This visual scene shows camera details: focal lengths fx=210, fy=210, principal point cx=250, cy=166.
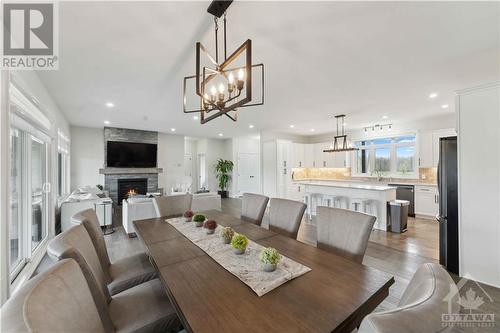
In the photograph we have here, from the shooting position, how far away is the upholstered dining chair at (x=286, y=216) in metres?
2.12

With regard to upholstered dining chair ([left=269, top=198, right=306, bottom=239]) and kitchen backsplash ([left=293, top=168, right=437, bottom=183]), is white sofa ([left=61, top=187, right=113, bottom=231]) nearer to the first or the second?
upholstered dining chair ([left=269, top=198, right=306, bottom=239])

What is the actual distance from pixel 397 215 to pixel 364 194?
73cm

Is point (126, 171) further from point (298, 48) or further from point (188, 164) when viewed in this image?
point (298, 48)

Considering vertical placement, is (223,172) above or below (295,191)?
above

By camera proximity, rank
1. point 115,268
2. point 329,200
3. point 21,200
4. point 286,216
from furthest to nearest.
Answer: point 329,200 → point 21,200 → point 286,216 → point 115,268

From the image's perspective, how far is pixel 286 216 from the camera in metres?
2.22

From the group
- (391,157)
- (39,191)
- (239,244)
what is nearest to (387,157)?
(391,157)

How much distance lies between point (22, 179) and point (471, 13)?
214 inches

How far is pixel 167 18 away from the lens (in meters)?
1.87

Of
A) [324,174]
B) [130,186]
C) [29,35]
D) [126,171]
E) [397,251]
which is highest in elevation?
[29,35]

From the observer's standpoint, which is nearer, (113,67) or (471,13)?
(471,13)

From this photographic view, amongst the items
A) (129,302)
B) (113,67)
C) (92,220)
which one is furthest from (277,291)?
(113,67)

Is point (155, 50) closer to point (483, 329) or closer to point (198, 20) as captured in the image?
point (198, 20)

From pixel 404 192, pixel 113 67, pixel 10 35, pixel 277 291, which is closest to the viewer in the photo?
pixel 277 291
